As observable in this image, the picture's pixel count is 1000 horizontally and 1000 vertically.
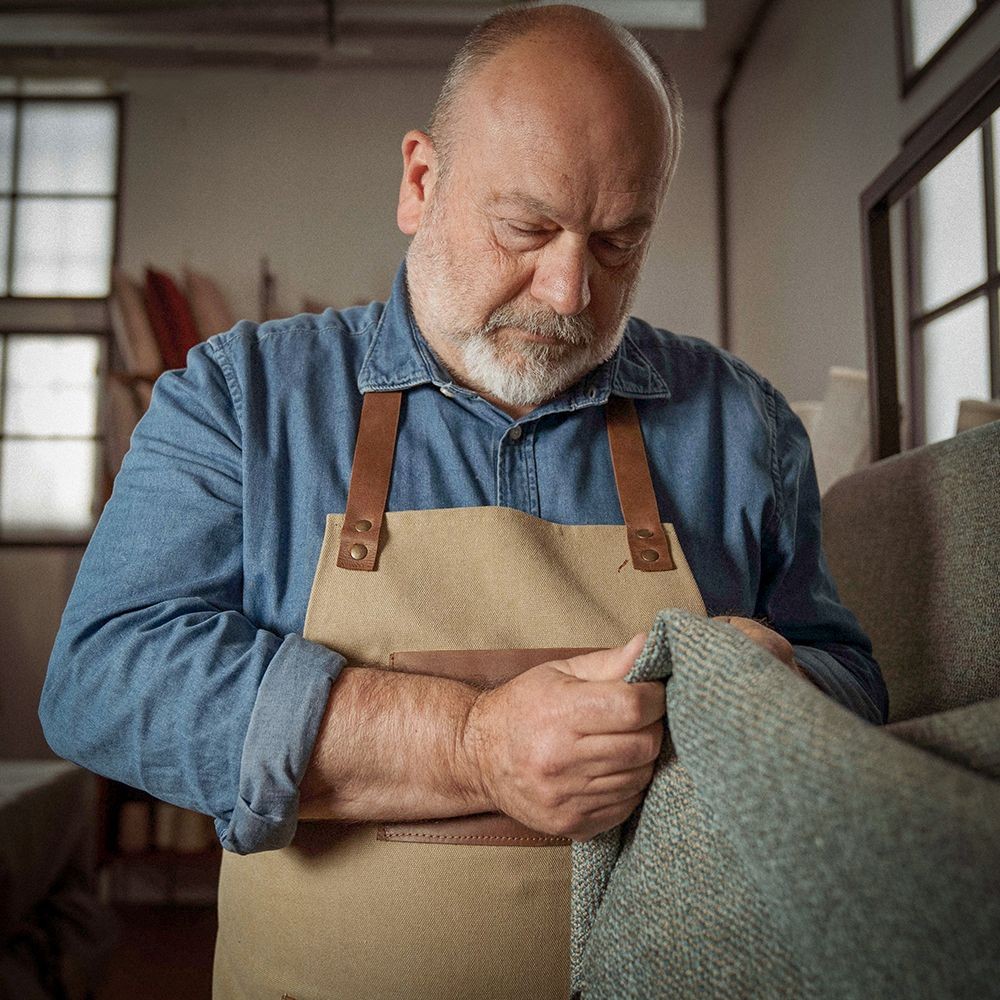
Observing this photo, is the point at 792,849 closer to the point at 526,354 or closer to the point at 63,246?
the point at 526,354

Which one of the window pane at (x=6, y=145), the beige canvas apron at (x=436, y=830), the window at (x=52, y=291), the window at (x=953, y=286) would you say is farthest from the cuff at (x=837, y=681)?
the window pane at (x=6, y=145)

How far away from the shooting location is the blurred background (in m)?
3.89

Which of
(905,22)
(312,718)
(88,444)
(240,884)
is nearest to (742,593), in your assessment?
(312,718)

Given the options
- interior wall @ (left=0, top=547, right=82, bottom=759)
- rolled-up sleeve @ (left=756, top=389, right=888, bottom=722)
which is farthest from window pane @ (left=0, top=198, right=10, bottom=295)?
rolled-up sleeve @ (left=756, top=389, right=888, bottom=722)

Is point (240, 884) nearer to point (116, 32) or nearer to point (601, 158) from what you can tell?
point (601, 158)

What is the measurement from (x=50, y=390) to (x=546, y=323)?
432cm

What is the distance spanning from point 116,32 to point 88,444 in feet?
6.53

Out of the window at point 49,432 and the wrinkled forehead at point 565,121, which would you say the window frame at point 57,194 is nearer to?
the window at point 49,432

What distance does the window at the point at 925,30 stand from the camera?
2.57 m

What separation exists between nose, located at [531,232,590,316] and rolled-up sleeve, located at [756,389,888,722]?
35cm

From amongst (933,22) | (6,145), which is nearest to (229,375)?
(933,22)

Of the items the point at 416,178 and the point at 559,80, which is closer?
the point at 559,80

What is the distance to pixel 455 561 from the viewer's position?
102cm

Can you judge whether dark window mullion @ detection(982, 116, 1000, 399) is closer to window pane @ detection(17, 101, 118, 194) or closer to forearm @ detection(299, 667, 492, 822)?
forearm @ detection(299, 667, 492, 822)
